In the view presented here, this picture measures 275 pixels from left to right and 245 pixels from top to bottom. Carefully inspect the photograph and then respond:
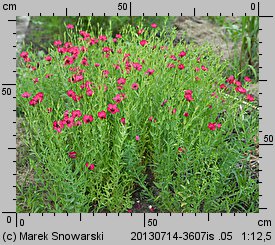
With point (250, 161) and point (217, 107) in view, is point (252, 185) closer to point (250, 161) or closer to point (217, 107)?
point (250, 161)

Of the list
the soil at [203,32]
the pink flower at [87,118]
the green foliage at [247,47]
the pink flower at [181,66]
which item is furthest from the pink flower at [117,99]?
the soil at [203,32]

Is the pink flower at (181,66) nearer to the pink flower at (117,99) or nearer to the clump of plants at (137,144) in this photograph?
the clump of plants at (137,144)

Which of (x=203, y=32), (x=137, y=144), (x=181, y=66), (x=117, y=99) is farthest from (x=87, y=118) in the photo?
(x=203, y=32)

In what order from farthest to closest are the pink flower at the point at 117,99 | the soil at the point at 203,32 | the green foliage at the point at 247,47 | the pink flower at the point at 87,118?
the soil at the point at 203,32 < the green foliage at the point at 247,47 < the pink flower at the point at 117,99 < the pink flower at the point at 87,118

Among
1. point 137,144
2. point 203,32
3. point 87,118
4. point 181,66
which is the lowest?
point 137,144

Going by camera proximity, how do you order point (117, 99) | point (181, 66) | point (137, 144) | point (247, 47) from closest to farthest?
1. point (117, 99)
2. point (137, 144)
3. point (181, 66)
4. point (247, 47)

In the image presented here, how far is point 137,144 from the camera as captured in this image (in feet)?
12.0

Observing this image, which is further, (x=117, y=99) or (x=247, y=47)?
(x=247, y=47)

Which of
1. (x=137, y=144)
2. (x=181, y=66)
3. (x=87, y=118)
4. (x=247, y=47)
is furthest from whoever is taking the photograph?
(x=247, y=47)

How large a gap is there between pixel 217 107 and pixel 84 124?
986mm

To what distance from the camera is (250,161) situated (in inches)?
160

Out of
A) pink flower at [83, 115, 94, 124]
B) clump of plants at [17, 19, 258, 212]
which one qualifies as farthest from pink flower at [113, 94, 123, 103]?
pink flower at [83, 115, 94, 124]

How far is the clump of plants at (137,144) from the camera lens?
341cm

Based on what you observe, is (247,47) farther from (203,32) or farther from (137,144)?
(137,144)
